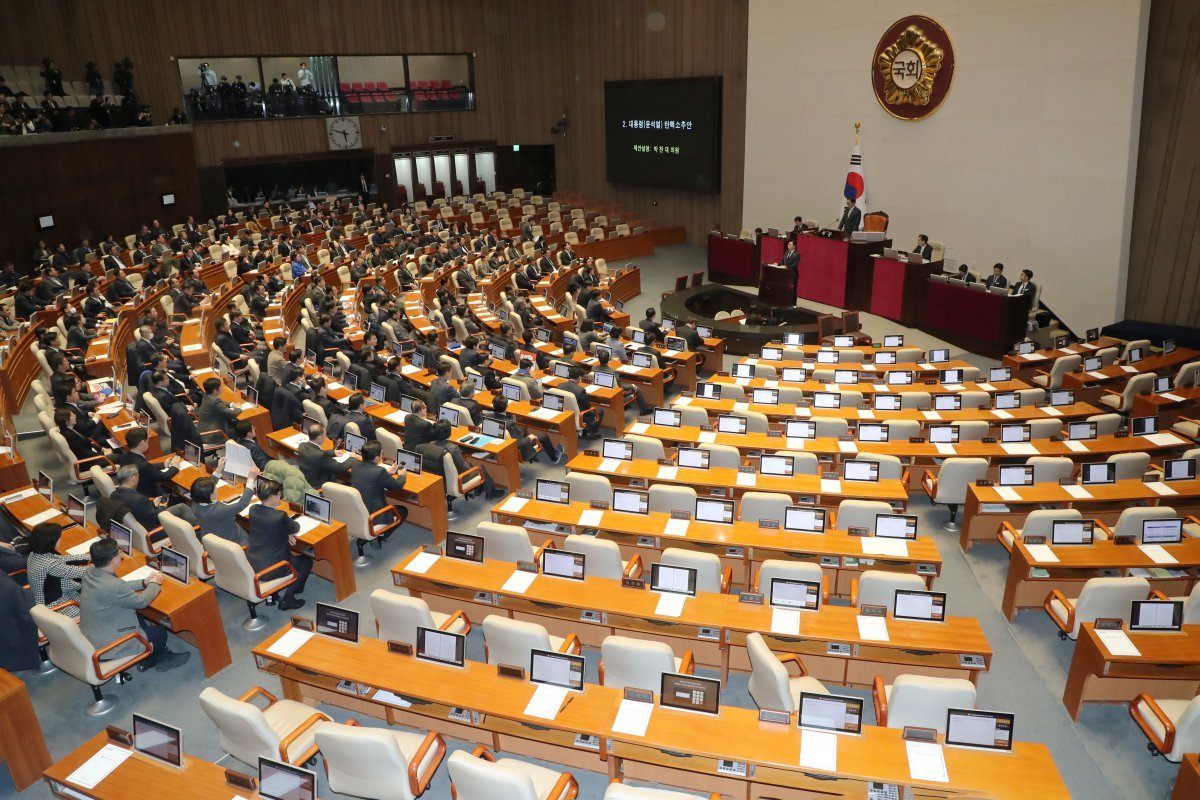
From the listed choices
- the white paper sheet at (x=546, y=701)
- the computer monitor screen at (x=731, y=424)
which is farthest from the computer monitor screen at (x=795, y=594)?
the computer monitor screen at (x=731, y=424)

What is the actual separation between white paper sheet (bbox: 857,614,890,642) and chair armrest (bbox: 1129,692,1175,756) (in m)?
1.84

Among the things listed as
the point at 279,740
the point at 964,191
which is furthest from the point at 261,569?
the point at 964,191

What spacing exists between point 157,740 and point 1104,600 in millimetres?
7225

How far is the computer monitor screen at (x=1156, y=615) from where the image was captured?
20.2 feet

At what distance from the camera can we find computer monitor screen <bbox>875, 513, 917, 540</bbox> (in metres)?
7.45

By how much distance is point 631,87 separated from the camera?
91.9 ft

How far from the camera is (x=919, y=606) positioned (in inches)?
247

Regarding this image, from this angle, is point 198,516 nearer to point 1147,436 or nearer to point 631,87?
point 1147,436

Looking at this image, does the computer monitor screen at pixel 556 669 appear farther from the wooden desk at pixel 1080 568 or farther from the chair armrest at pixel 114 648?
the wooden desk at pixel 1080 568

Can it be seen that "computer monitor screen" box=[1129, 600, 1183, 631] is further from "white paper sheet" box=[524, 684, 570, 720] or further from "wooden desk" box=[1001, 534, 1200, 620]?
"white paper sheet" box=[524, 684, 570, 720]

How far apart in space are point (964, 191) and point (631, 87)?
13.5 metres

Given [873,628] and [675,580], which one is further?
[675,580]

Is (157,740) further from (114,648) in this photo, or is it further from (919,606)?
(919,606)

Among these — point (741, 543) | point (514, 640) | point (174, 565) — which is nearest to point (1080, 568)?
point (741, 543)
